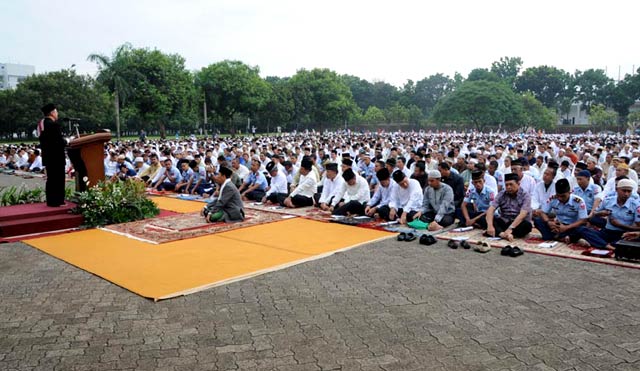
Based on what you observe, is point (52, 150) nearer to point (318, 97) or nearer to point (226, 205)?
point (226, 205)

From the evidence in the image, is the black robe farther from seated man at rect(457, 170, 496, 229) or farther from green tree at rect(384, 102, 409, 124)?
green tree at rect(384, 102, 409, 124)

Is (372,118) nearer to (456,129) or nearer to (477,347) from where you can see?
(456,129)

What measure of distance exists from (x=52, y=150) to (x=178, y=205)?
3171 mm

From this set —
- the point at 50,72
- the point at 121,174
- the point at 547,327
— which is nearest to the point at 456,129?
the point at 50,72

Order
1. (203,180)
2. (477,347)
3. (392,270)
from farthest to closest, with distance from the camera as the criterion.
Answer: (203,180), (392,270), (477,347)

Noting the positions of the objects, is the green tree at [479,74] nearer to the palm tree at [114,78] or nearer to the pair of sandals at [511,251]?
the palm tree at [114,78]

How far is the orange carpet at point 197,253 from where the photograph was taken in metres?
5.38

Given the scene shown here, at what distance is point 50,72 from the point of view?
3875cm

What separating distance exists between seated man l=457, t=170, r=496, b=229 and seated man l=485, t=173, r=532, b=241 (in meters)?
0.45

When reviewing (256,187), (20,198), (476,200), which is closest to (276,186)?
(256,187)

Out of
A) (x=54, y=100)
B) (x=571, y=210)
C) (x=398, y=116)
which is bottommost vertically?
(x=571, y=210)

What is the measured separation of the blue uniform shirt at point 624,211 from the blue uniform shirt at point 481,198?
174 centimetres

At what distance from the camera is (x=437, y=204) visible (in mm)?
8141

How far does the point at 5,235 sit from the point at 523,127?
52278 millimetres
